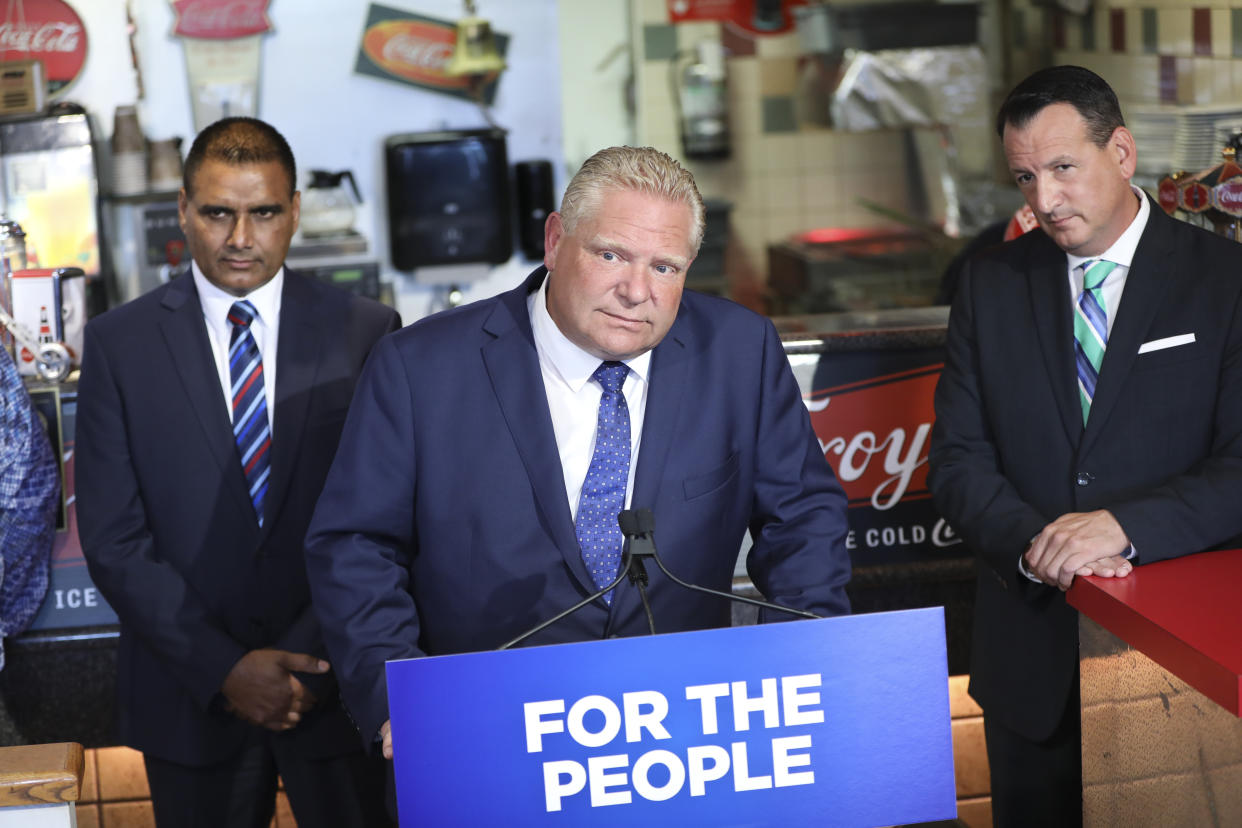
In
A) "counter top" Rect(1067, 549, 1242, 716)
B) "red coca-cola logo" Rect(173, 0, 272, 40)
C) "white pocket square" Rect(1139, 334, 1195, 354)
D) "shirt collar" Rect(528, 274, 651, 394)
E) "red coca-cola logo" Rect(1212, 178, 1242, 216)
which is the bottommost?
"counter top" Rect(1067, 549, 1242, 716)

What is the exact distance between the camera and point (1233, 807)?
1.91 m

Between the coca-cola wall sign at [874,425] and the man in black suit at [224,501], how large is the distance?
120 centimetres

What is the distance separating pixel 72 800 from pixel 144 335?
1.11 metres

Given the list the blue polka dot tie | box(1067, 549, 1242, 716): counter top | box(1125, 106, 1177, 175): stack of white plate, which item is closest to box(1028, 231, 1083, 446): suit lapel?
box(1067, 549, 1242, 716): counter top

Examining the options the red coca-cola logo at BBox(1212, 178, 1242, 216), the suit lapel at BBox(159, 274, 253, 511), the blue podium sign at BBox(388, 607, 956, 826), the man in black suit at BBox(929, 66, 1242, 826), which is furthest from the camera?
the red coca-cola logo at BBox(1212, 178, 1242, 216)

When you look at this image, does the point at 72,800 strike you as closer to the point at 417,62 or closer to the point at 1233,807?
the point at 1233,807

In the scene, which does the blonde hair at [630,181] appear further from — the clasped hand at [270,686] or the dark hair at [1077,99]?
the clasped hand at [270,686]

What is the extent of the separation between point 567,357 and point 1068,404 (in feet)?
3.21

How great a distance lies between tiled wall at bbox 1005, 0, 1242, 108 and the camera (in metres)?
5.33

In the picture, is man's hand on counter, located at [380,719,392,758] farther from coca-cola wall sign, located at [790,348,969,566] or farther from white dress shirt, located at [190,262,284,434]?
coca-cola wall sign, located at [790,348,969,566]

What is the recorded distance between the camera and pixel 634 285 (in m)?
2.03

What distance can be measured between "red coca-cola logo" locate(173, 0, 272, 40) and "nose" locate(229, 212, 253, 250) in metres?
3.19

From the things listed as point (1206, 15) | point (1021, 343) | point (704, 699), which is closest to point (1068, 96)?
point (1021, 343)

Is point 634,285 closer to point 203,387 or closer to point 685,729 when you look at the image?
point 685,729
